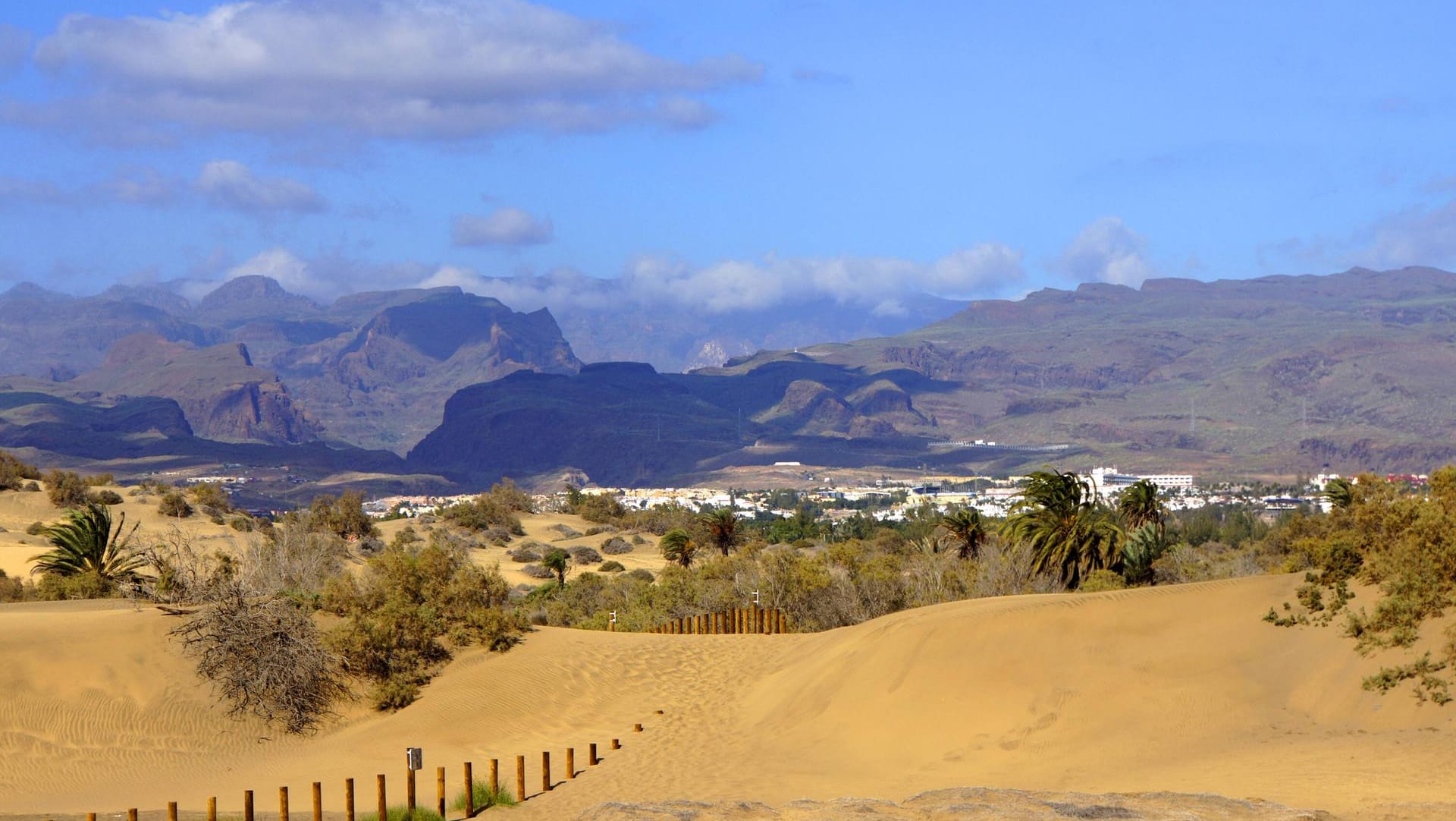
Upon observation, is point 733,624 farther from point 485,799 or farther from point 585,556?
point 585,556

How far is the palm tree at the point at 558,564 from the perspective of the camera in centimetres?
5860

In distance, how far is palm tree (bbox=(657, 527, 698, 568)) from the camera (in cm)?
5850

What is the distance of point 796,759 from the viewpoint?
22438 mm

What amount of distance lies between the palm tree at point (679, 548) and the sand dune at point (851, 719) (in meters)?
29.1

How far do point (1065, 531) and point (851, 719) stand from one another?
13116 millimetres

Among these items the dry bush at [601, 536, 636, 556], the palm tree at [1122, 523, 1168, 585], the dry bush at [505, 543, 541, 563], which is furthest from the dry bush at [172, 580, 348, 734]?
the dry bush at [601, 536, 636, 556]

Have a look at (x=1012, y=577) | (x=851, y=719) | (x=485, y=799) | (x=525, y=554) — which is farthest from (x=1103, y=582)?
(x=525, y=554)

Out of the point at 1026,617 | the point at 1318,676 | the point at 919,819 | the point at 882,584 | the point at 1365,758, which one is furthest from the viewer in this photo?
the point at 882,584

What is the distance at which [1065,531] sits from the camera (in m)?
35.4

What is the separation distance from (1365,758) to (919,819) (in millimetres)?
5824

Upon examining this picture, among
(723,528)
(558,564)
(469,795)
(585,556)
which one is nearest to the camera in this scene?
(469,795)

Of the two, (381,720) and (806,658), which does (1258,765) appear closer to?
(806,658)

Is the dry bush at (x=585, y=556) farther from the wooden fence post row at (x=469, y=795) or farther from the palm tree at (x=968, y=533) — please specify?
the wooden fence post row at (x=469, y=795)

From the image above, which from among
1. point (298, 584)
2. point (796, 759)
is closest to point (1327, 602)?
point (796, 759)
